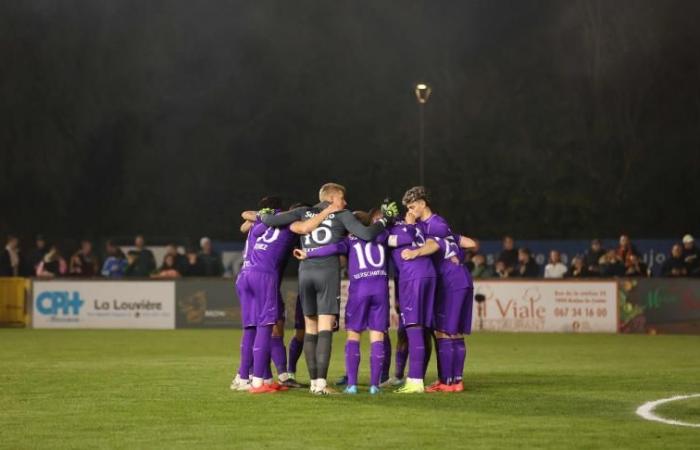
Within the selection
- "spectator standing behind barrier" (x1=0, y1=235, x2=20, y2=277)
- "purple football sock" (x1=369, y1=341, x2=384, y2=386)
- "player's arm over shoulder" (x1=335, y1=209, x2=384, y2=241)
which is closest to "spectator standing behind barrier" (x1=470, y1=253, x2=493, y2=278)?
"spectator standing behind barrier" (x1=0, y1=235, x2=20, y2=277)

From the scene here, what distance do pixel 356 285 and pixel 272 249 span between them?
1.05 meters

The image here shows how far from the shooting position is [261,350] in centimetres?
1352

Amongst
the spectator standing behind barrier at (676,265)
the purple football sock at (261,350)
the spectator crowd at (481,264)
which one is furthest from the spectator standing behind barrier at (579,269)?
the purple football sock at (261,350)

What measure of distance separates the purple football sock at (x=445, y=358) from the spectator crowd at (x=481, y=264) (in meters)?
12.5

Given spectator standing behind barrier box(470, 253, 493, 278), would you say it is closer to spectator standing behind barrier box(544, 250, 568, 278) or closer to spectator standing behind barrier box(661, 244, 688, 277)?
spectator standing behind barrier box(544, 250, 568, 278)

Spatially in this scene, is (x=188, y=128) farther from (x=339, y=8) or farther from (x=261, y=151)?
(x=339, y=8)

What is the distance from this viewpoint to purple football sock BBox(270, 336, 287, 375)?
14423 mm

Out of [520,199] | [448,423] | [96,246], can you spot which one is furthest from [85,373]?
[520,199]

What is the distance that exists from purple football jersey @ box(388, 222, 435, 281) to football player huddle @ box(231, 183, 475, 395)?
0.04 feet

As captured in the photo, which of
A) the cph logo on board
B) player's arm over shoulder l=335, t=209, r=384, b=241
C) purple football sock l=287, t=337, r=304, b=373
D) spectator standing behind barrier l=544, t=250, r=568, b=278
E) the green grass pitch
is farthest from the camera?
the cph logo on board

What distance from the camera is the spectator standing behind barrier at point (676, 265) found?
27.1m

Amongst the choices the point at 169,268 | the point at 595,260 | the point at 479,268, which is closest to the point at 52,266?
the point at 169,268

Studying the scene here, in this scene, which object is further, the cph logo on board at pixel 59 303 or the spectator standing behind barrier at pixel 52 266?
the spectator standing behind barrier at pixel 52 266

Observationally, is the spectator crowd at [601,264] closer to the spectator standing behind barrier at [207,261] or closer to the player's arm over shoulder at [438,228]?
the spectator standing behind barrier at [207,261]
